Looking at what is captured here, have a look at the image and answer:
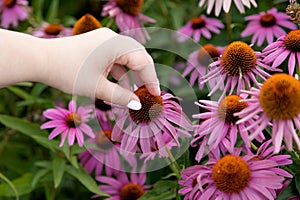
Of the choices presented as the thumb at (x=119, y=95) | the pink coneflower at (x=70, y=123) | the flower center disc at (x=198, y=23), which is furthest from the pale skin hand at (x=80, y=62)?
the flower center disc at (x=198, y=23)

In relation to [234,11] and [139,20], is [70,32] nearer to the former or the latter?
[139,20]

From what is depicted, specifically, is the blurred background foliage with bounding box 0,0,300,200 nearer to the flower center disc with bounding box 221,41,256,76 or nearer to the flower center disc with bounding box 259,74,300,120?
the flower center disc with bounding box 221,41,256,76

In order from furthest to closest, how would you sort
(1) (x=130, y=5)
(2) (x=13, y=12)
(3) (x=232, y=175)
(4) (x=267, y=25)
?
(2) (x=13, y=12) < (1) (x=130, y=5) < (4) (x=267, y=25) < (3) (x=232, y=175)

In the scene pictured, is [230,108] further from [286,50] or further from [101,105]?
[101,105]

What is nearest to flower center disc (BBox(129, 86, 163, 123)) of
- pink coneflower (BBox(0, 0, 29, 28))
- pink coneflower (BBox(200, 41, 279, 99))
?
pink coneflower (BBox(200, 41, 279, 99))

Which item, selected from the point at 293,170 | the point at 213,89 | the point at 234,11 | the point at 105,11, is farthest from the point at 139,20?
the point at 293,170

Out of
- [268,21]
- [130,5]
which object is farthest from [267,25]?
[130,5]

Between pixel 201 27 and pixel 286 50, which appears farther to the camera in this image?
pixel 201 27
